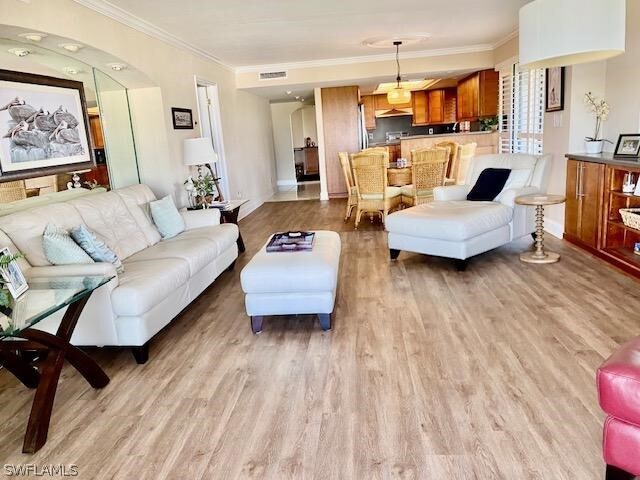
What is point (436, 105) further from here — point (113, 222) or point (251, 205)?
point (113, 222)

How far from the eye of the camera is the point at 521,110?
6.55 m

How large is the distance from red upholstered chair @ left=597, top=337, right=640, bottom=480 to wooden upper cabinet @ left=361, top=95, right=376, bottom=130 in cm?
1054

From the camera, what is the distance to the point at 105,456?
6.78 feet

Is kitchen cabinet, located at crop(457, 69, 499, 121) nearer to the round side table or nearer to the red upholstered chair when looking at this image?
the round side table

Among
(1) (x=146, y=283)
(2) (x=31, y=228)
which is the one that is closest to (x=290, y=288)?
(1) (x=146, y=283)

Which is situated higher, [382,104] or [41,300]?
[382,104]

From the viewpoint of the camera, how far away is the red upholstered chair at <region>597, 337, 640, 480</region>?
1542 millimetres

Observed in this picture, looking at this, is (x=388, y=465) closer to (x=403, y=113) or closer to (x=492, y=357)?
(x=492, y=357)

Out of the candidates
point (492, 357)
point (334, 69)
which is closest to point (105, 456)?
point (492, 357)

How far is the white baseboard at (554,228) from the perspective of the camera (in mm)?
5195

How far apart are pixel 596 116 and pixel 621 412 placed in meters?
4.12

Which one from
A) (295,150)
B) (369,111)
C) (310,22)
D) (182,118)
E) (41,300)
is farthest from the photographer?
(295,150)

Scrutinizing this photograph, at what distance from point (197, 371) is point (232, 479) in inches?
39.8

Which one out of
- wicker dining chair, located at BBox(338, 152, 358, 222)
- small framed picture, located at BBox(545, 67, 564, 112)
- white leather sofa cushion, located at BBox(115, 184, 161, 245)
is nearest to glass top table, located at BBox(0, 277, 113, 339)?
white leather sofa cushion, located at BBox(115, 184, 161, 245)
